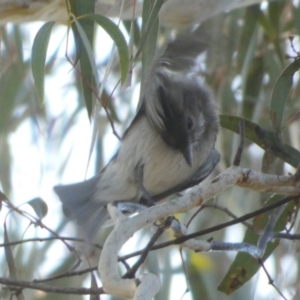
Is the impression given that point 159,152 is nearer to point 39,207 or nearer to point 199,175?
point 199,175

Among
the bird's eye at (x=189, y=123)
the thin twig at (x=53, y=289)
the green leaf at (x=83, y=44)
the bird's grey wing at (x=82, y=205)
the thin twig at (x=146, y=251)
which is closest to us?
the thin twig at (x=146, y=251)

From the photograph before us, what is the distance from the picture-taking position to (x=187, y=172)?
167 cm

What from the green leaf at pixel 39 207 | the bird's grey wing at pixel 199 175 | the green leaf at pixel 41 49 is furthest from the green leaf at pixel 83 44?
the bird's grey wing at pixel 199 175

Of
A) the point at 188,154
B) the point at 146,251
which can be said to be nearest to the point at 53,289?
the point at 146,251

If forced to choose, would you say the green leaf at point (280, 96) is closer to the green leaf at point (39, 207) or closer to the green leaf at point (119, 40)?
the green leaf at point (119, 40)

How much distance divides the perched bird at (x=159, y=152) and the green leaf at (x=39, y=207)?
0.16 meters

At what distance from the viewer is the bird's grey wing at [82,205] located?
153 cm

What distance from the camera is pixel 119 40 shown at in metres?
1.24

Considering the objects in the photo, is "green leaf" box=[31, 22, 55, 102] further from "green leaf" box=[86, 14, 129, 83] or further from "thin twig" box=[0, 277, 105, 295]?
"thin twig" box=[0, 277, 105, 295]

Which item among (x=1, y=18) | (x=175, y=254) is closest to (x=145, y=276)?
(x=1, y=18)

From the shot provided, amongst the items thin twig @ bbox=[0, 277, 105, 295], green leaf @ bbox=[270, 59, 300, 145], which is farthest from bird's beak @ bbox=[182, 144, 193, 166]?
thin twig @ bbox=[0, 277, 105, 295]

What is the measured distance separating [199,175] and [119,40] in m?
0.53

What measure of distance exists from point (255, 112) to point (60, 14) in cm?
65

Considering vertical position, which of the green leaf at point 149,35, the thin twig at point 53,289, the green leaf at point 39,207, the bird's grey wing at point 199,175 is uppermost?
the green leaf at point 149,35
